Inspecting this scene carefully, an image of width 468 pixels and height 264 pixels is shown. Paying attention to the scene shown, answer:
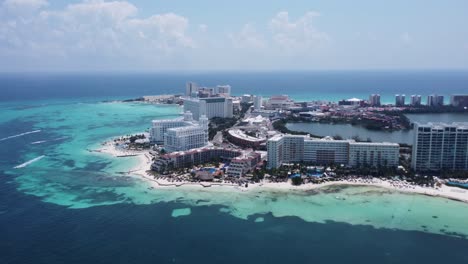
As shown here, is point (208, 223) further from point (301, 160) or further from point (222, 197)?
point (301, 160)

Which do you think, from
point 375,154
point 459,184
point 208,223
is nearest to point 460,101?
point 375,154

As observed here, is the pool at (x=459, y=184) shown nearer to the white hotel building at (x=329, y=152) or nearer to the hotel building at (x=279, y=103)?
the white hotel building at (x=329, y=152)

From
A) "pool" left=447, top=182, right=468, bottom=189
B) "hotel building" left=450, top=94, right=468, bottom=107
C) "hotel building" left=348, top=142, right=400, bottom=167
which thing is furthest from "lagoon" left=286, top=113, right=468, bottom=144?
"pool" left=447, top=182, right=468, bottom=189

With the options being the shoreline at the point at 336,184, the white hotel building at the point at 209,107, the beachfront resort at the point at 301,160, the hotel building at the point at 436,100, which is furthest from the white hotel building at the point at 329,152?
the hotel building at the point at 436,100

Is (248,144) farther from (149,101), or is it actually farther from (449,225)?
(149,101)

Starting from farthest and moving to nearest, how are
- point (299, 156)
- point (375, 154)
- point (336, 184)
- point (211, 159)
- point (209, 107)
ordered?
point (209, 107) < point (211, 159) < point (299, 156) < point (375, 154) < point (336, 184)

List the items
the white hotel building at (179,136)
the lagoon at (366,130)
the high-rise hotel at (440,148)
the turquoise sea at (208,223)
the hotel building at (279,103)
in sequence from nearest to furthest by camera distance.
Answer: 1. the turquoise sea at (208,223)
2. the high-rise hotel at (440,148)
3. the white hotel building at (179,136)
4. the lagoon at (366,130)
5. the hotel building at (279,103)
